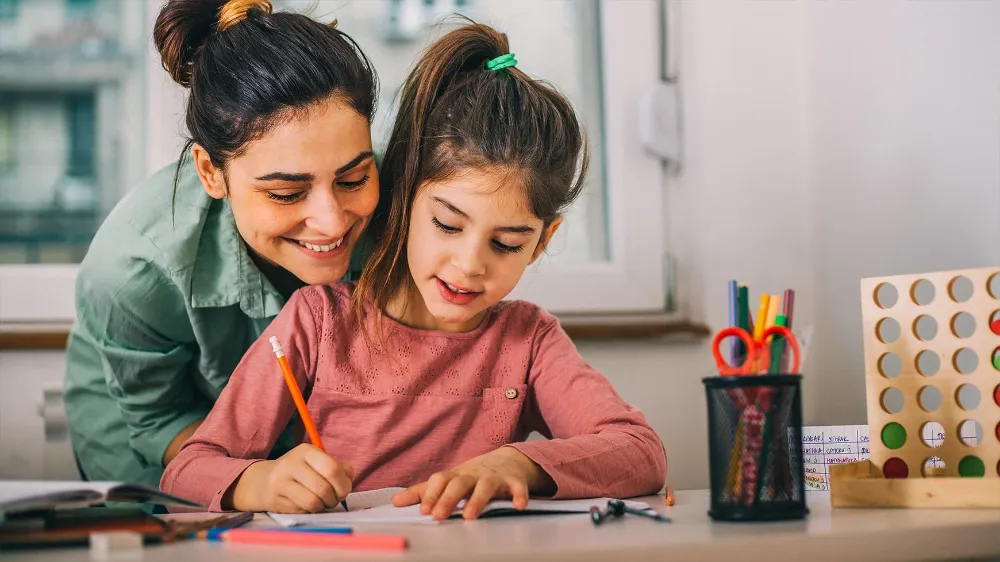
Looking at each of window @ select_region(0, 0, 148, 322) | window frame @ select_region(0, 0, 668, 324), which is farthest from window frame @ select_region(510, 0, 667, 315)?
window @ select_region(0, 0, 148, 322)

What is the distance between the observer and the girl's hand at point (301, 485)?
0.78m

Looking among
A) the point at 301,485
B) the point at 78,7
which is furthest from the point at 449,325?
the point at 78,7

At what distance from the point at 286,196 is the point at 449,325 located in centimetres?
23

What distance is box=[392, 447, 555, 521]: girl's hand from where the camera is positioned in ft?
2.34

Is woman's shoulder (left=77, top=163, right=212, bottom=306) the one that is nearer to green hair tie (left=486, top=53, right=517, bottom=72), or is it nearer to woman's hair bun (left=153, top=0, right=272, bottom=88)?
woman's hair bun (left=153, top=0, right=272, bottom=88)

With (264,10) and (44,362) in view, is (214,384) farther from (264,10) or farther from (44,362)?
(264,10)

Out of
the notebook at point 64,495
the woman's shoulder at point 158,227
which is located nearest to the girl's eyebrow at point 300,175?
the woman's shoulder at point 158,227

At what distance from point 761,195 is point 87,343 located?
110 cm

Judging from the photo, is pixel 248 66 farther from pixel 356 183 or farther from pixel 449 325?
pixel 449 325

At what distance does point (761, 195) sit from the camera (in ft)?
5.36

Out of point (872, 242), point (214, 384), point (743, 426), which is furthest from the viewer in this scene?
point (872, 242)

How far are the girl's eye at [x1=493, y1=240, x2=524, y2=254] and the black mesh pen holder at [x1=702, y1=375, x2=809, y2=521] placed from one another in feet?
1.20

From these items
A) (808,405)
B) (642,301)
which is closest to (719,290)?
(642,301)

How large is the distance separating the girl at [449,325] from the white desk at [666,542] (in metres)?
0.29
